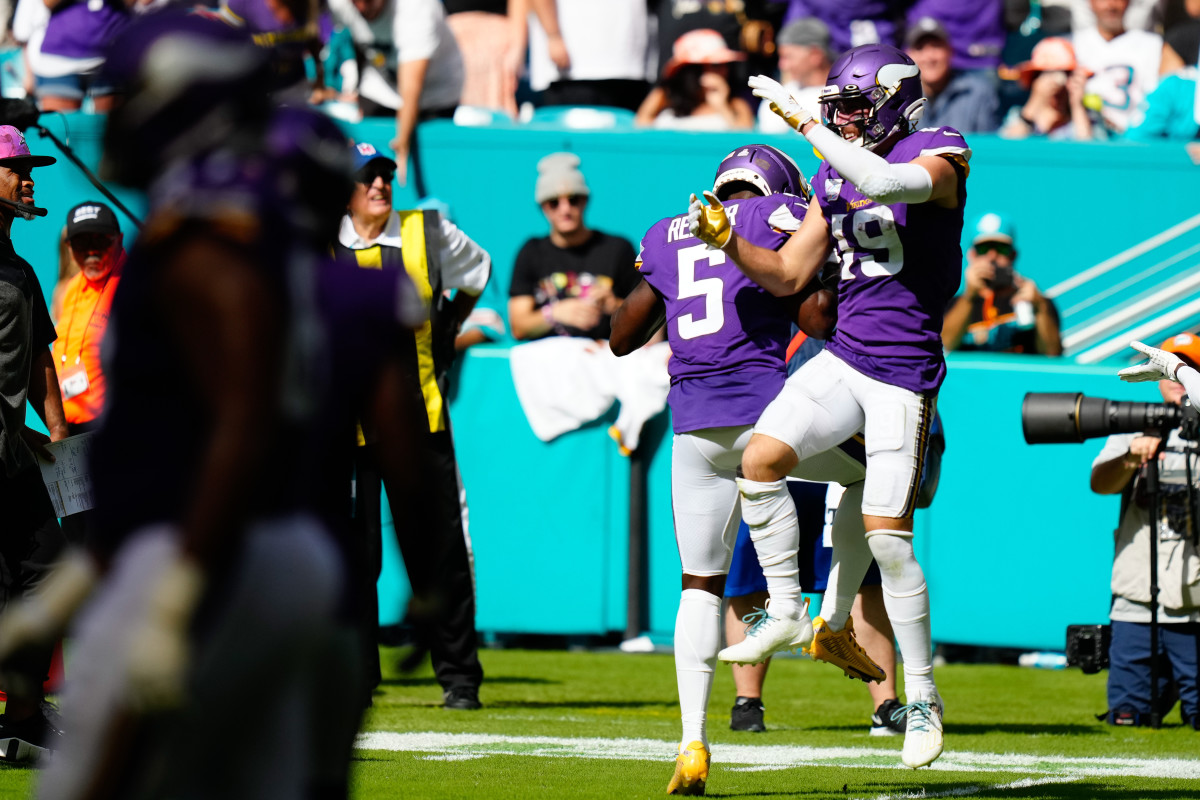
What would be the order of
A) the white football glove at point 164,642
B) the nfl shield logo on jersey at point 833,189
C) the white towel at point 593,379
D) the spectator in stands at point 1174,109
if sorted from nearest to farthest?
1. the white football glove at point 164,642
2. the nfl shield logo on jersey at point 833,189
3. the white towel at point 593,379
4. the spectator in stands at point 1174,109

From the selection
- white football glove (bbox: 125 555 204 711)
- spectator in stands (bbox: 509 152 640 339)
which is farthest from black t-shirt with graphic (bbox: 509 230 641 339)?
white football glove (bbox: 125 555 204 711)

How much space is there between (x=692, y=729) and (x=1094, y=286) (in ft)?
22.6

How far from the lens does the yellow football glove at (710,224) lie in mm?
5324

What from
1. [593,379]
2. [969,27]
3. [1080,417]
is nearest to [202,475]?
[1080,417]

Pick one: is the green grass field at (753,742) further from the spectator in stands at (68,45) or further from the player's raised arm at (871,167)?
the spectator in stands at (68,45)

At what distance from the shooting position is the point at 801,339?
287 inches

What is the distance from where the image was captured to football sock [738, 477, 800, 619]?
216 inches

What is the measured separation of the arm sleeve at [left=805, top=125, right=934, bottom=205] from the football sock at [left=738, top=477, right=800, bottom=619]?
98 cm

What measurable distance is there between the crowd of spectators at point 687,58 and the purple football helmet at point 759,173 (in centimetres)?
501

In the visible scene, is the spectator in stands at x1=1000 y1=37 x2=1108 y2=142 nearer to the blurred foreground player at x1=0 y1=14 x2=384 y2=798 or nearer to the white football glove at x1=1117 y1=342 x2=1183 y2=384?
the white football glove at x1=1117 y1=342 x2=1183 y2=384

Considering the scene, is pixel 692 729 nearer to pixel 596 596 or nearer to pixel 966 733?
pixel 966 733

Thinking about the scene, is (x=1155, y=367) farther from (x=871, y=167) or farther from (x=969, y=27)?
(x=969, y=27)

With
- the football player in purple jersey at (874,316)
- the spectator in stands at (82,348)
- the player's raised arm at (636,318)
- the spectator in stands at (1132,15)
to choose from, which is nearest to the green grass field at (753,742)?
the football player in purple jersey at (874,316)

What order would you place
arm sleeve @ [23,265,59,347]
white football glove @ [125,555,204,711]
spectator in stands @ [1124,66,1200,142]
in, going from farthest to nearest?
1. spectator in stands @ [1124,66,1200,142]
2. arm sleeve @ [23,265,59,347]
3. white football glove @ [125,555,204,711]
